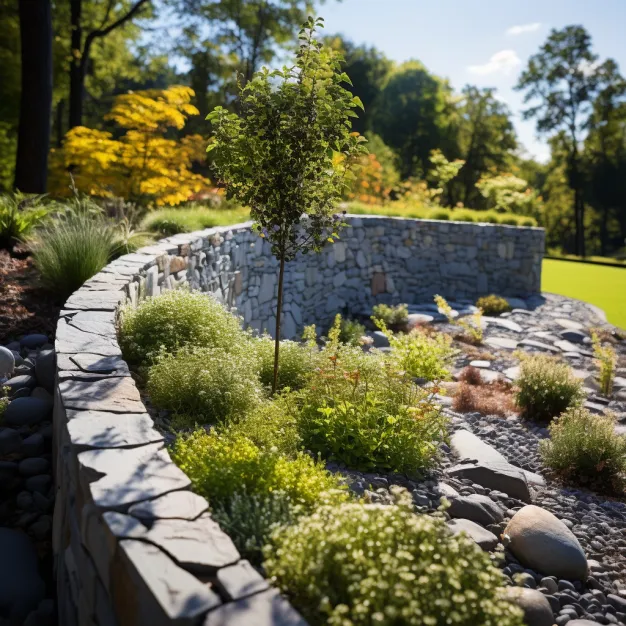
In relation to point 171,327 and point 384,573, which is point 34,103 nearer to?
point 171,327

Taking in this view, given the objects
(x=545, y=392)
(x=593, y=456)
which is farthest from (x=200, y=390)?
(x=545, y=392)

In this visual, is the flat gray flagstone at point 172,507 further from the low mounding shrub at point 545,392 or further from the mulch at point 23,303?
the low mounding shrub at point 545,392

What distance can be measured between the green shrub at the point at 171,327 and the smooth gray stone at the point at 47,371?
459 millimetres

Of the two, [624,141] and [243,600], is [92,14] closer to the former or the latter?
[243,600]

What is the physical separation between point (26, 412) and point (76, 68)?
42.1ft

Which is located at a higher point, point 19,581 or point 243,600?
point 243,600

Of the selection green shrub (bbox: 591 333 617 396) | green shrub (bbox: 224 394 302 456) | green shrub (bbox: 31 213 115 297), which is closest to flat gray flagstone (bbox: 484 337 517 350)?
green shrub (bbox: 591 333 617 396)

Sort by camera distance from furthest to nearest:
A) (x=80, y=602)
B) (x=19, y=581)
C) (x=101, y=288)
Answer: (x=101, y=288)
(x=19, y=581)
(x=80, y=602)

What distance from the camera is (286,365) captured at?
491 cm

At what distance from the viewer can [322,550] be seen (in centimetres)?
202

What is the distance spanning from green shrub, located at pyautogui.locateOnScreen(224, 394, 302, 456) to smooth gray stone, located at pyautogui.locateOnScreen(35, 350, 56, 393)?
124cm

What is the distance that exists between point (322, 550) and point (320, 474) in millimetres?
910

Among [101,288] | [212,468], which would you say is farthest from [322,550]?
[101,288]

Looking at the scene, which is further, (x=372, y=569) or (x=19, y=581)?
(x=19, y=581)
